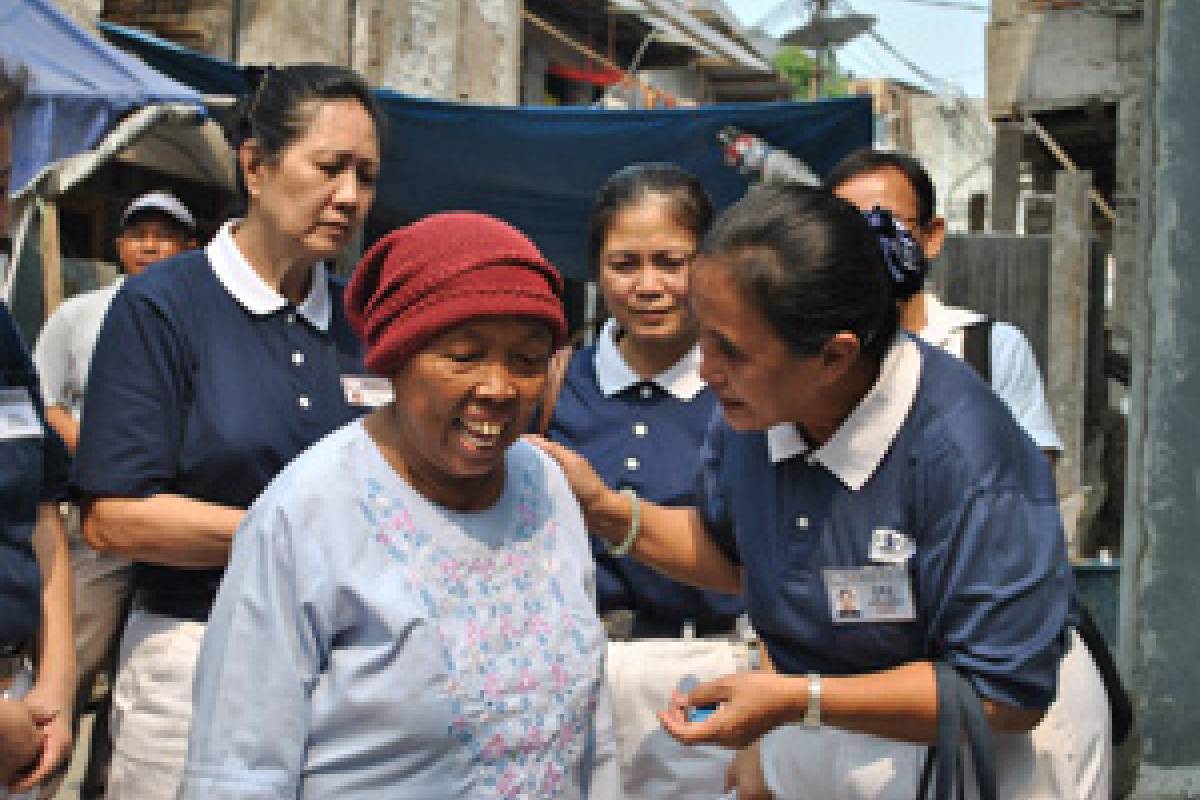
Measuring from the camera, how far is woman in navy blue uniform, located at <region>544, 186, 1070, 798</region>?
6.67 ft

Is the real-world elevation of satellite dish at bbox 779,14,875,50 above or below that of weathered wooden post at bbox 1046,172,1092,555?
above

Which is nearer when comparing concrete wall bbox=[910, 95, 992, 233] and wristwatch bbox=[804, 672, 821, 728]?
wristwatch bbox=[804, 672, 821, 728]

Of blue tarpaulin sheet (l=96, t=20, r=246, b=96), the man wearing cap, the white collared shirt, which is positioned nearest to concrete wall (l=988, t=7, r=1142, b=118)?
blue tarpaulin sheet (l=96, t=20, r=246, b=96)

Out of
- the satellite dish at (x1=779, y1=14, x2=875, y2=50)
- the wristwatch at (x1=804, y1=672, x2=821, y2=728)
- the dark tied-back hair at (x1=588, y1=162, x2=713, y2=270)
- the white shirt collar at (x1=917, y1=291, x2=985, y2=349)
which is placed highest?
the satellite dish at (x1=779, y1=14, x2=875, y2=50)

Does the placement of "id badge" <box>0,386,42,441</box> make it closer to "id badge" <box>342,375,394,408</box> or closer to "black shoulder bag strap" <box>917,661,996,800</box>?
"id badge" <box>342,375,394,408</box>

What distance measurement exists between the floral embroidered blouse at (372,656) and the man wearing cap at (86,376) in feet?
3.26

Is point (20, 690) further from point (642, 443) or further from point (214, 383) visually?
point (642, 443)

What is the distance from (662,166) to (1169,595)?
1595mm

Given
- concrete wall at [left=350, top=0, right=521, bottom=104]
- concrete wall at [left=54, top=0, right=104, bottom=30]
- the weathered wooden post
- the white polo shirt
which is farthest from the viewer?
concrete wall at [left=350, top=0, right=521, bottom=104]

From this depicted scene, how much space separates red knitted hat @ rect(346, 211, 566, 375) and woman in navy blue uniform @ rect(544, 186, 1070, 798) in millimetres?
346

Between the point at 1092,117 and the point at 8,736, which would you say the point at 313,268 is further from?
the point at 1092,117

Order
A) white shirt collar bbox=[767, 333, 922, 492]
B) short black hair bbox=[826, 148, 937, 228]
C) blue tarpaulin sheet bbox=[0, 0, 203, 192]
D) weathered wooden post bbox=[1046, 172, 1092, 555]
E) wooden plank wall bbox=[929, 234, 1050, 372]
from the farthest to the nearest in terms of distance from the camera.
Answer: wooden plank wall bbox=[929, 234, 1050, 372], weathered wooden post bbox=[1046, 172, 1092, 555], blue tarpaulin sheet bbox=[0, 0, 203, 192], short black hair bbox=[826, 148, 937, 228], white shirt collar bbox=[767, 333, 922, 492]

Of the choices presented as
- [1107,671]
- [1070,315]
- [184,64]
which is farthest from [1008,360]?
[1070,315]

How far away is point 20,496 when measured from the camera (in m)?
2.33
